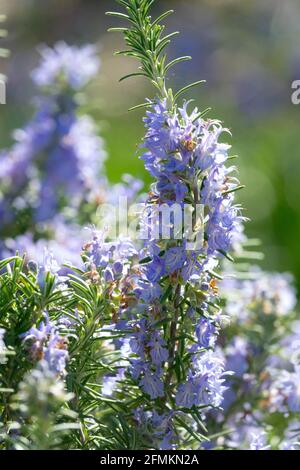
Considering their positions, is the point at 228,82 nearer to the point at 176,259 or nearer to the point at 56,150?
the point at 56,150

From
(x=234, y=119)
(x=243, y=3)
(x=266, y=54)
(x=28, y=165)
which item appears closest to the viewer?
(x=28, y=165)

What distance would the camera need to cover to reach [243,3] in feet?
27.3

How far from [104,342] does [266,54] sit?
6.04 meters

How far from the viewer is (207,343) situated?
0.99m

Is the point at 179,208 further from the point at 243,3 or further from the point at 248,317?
the point at 243,3

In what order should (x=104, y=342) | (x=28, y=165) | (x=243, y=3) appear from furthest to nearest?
(x=243, y=3)
(x=28, y=165)
(x=104, y=342)

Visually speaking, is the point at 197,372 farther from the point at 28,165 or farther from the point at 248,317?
the point at 28,165

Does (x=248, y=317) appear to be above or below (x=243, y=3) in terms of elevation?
below

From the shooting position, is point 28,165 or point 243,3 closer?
point 28,165

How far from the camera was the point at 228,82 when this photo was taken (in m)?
6.48

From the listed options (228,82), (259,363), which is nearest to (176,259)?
(259,363)

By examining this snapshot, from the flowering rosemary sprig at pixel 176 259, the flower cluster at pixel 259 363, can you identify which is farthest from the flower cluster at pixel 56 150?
the flowering rosemary sprig at pixel 176 259
